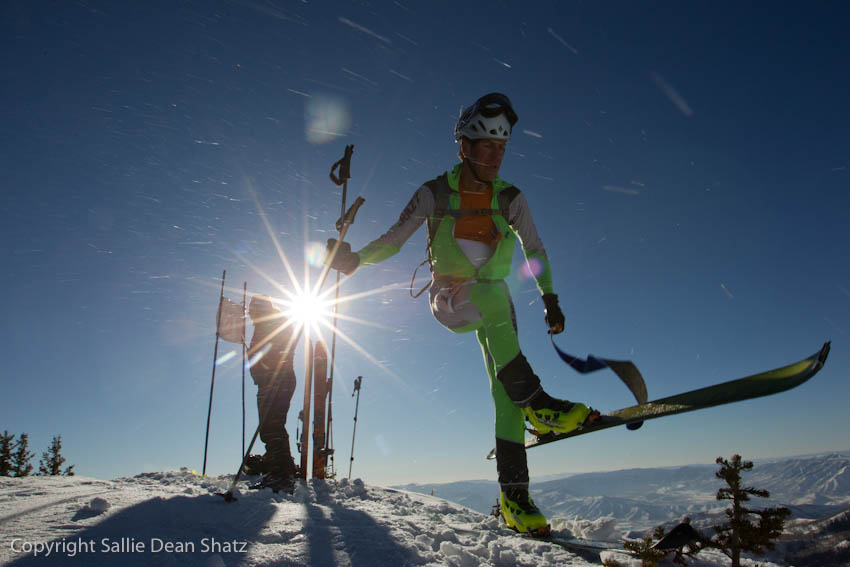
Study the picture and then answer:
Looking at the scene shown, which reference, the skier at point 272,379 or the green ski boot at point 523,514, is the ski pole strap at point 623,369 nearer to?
the green ski boot at point 523,514

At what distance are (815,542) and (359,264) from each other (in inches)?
3473

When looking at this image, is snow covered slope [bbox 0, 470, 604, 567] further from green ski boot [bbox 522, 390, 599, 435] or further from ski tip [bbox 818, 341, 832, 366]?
ski tip [bbox 818, 341, 832, 366]

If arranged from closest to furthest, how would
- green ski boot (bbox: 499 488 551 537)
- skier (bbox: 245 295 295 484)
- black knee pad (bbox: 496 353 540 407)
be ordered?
green ski boot (bbox: 499 488 551 537), black knee pad (bbox: 496 353 540 407), skier (bbox: 245 295 295 484)

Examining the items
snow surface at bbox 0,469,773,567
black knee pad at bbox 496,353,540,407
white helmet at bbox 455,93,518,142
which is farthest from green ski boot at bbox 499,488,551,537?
white helmet at bbox 455,93,518,142

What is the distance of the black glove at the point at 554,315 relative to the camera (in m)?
3.69

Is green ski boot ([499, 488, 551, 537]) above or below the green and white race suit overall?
below

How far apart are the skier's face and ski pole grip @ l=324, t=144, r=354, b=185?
121 cm

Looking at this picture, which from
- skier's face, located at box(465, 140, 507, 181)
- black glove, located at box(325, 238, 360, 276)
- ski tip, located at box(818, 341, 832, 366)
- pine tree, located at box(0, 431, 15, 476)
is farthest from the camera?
pine tree, located at box(0, 431, 15, 476)

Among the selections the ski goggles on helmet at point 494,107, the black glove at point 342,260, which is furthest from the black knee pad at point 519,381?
the ski goggles on helmet at point 494,107

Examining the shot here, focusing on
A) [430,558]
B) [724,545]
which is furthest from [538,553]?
[724,545]

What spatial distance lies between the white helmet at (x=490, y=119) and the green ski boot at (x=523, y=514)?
3.13 meters

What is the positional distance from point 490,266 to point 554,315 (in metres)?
0.84

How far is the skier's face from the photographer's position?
3584 millimetres

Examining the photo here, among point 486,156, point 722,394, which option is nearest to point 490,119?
point 486,156
